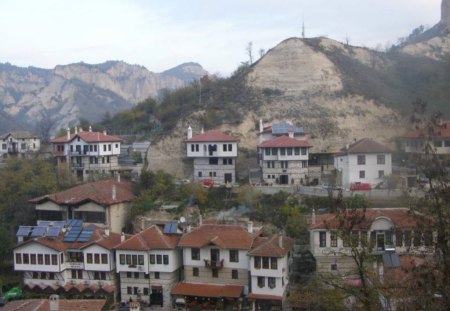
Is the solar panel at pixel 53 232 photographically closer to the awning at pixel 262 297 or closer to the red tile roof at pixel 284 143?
the awning at pixel 262 297

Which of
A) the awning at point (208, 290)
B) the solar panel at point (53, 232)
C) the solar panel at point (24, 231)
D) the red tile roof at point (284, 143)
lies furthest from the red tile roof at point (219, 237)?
the red tile roof at point (284, 143)

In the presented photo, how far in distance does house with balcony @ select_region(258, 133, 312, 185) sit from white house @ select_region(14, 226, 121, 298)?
14.0 meters

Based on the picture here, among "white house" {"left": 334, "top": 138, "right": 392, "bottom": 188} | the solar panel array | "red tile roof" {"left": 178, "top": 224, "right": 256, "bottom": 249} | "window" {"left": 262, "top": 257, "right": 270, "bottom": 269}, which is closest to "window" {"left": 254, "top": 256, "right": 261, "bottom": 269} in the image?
"window" {"left": 262, "top": 257, "right": 270, "bottom": 269}

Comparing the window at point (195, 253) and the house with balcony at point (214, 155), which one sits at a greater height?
the house with balcony at point (214, 155)

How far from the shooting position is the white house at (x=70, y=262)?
103 feet

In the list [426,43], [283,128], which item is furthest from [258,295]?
[426,43]

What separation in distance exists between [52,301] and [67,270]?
330 inches

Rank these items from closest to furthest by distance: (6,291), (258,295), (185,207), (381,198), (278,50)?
(258,295)
(6,291)
(381,198)
(185,207)
(278,50)

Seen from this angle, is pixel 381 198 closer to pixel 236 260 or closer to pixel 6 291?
pixel 236 260

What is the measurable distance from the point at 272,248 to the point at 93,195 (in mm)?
14513

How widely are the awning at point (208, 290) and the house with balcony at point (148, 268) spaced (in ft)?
3.03

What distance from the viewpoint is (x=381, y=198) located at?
35.2 meters

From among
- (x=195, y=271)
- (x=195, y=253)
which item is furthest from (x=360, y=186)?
(x=195, y=271)

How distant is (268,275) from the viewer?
92.1ft
